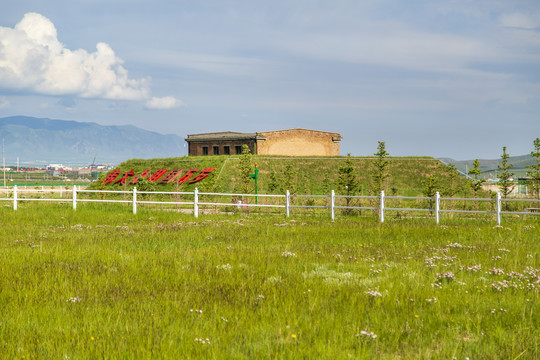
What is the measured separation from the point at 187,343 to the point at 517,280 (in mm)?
6673

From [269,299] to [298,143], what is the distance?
6523 centimetres

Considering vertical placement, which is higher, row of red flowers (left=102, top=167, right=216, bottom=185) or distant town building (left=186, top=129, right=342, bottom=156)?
distant town building (left=186, top=129, right=342, bottom=156)

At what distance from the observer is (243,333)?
6797 mm

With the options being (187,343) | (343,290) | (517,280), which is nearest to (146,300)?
(187,343)

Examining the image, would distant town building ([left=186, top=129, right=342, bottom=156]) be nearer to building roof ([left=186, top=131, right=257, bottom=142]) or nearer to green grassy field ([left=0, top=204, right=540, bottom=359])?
building roof ([left=186, top=131, right=257, bottom=142])

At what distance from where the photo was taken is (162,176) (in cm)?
6341

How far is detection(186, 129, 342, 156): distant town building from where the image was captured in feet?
235

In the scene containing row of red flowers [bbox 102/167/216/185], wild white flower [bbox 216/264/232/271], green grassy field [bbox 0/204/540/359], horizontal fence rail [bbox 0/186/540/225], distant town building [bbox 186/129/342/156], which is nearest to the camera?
green grassy field [bbox 0/204/540/359]

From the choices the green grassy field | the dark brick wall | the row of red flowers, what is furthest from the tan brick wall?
the green grassy field

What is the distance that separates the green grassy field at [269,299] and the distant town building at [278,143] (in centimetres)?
5613

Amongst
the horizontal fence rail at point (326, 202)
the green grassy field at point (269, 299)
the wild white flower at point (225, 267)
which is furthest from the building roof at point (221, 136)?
the wild white flower at point (225, 267)

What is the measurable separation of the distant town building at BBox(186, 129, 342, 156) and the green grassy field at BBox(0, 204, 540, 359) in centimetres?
5613

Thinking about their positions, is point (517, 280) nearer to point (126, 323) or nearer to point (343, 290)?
point (343, 290)

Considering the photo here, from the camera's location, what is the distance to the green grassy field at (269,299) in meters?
6.35
